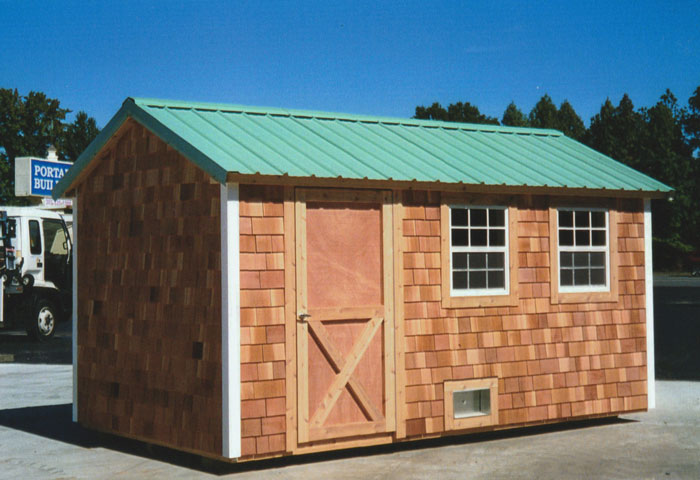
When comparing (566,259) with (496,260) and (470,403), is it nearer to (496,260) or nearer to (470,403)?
(496,260)

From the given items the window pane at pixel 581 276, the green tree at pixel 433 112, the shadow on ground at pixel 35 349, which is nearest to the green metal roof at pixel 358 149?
the window pane at pixel 581 276

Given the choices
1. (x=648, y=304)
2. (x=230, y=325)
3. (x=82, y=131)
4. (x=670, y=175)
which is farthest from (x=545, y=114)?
(x=230, y=325)

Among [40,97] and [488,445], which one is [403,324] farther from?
[40,97]

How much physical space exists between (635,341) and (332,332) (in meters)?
4.08

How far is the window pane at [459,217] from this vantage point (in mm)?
10477

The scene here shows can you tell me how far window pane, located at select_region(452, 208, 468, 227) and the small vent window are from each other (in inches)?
68.8

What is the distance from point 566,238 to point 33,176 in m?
12.0

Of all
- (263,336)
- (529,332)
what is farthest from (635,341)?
(263,336)

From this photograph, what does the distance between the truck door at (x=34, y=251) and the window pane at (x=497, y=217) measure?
1303 cm

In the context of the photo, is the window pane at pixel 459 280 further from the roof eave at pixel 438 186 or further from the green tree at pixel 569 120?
the green tree at pixel 569 120

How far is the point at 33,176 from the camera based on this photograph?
1944 centimetres

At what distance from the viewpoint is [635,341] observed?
11.6 meters

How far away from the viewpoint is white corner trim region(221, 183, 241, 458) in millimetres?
8750

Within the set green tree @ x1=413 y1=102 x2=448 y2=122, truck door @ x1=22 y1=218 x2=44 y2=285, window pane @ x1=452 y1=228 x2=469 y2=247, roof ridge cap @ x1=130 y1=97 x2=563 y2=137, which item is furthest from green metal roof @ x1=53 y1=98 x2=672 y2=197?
green tree @ x1=413 y1=102 x2=448 y2=122
